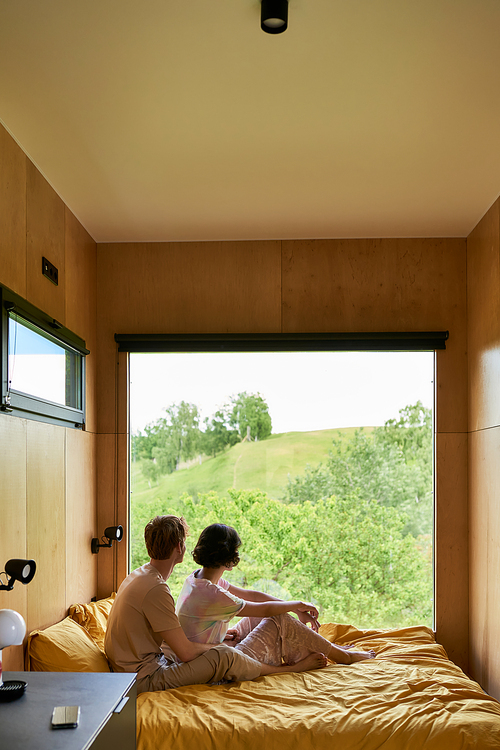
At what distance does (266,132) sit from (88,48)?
0.82 m

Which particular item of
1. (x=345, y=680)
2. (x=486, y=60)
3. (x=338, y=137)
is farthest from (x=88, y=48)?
(x=345, y=680)

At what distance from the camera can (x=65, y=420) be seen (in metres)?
3.23

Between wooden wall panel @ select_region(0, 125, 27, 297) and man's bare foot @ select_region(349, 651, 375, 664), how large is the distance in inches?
87.0

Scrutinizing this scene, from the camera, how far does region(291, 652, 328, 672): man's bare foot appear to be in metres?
2.81

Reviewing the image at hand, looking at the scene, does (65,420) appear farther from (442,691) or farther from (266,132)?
(442,691)

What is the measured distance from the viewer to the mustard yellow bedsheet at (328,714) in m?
2.19

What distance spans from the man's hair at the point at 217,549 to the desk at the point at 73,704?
98 centimetres

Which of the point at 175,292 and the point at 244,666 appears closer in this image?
the point at 244,666

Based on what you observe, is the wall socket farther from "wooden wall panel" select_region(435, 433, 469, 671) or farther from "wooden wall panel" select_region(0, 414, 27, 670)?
"wooden wall panel" select_region(435, 433, 469, 671)

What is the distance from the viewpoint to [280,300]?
3.91 m

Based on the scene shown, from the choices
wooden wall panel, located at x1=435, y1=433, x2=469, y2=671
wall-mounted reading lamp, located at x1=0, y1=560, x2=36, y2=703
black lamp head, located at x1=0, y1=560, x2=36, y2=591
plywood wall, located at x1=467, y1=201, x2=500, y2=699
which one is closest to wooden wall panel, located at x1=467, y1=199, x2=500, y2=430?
plywood wall, located at x1=467, y1=201, x2=500, y2=699

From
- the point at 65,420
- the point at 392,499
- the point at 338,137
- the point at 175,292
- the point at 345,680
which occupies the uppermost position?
the point at 338,137

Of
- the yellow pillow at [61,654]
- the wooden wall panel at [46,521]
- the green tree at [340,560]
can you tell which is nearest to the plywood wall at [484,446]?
the green tree at [340,560]

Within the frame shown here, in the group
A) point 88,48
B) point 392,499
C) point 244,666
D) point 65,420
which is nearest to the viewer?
point 88,48
